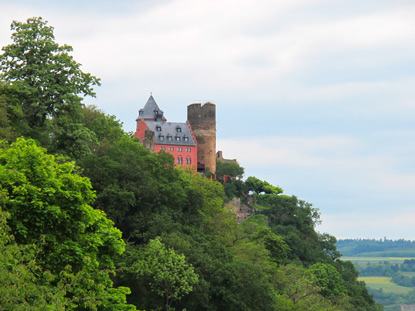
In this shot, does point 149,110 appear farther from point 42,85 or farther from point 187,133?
point 42,85

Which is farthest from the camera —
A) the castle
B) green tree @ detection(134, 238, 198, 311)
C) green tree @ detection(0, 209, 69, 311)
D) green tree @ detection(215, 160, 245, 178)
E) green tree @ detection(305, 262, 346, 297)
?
green tree @ detection(215, 160, 245, 178)

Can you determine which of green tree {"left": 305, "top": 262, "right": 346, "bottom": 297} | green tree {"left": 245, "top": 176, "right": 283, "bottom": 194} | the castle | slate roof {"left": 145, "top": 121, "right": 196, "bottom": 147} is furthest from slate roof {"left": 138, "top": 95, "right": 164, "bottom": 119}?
green tree {"left": 305, "top": 262, "right": 346, "bottom": 297}

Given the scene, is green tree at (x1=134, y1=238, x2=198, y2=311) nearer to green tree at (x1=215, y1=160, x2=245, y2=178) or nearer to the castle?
the castle

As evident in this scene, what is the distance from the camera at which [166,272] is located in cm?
5344

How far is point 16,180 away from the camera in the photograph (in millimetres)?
33562

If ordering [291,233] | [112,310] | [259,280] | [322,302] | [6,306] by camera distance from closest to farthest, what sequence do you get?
[6,306], [112,310], [259,280], [322,302], [291,233]

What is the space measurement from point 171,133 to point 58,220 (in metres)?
102

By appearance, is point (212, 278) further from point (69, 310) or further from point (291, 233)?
point (291, 233)

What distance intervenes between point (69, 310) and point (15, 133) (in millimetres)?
25977

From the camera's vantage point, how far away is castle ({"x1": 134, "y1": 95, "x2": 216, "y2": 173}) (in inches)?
5251

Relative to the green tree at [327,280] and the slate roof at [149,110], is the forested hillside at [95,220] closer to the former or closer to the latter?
the green tree at [327,280]

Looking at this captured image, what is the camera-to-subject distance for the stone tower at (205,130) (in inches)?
5438

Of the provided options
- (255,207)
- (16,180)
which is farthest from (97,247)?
(255,207)

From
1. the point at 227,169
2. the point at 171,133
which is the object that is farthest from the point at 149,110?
the point at 227,169
